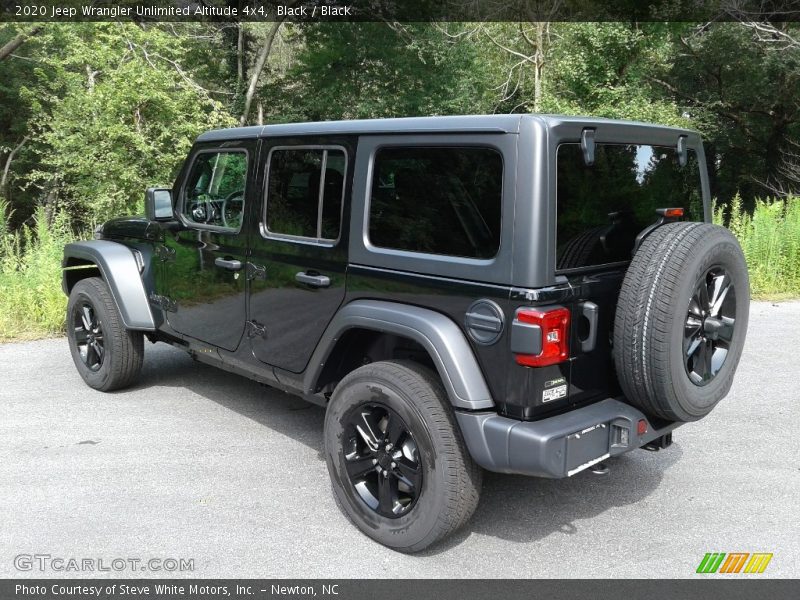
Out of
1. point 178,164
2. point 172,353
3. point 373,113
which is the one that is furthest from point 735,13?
point 172,353

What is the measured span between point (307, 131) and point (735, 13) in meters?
21.8

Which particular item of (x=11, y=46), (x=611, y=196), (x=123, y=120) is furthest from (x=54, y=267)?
(x=11, y=46)

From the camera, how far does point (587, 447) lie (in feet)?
10.0

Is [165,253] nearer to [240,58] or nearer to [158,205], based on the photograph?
[158,205]

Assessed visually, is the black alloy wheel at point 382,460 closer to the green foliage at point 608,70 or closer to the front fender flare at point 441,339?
the front fender flare at point 441,339

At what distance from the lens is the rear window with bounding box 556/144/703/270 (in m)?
3.09

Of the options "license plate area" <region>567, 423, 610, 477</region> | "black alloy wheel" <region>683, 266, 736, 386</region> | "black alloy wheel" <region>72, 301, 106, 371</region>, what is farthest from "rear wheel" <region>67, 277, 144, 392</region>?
"black alloy wheel" <region>683, 266, 736, 386</region>

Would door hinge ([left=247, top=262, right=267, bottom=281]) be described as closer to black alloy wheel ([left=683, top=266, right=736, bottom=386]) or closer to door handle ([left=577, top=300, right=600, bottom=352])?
door handle ([left=577, top=300, right=600, bottom=352])

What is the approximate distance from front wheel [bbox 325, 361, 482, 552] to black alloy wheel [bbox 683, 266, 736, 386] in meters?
1.10

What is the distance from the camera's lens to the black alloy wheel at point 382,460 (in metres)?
3.29

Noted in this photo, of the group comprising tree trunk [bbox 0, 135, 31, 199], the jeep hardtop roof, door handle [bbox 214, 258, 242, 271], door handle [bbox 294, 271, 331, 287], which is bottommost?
door handle [bbox 294, 271, 331, 287]

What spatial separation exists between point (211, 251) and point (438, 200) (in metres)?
1.84

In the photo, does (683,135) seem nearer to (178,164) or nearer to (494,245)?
(494,245)

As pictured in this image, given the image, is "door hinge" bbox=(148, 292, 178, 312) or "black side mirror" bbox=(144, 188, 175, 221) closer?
"black side mirror" bbox=(144, 188, 175, 221)
